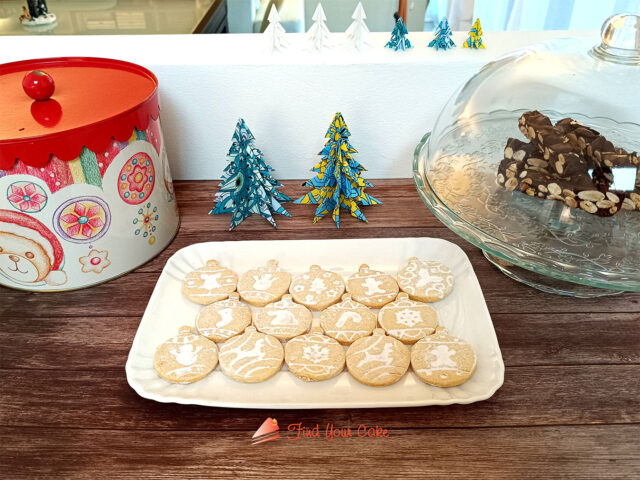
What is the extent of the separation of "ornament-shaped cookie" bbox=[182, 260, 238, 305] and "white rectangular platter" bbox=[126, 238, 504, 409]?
2 centimetres

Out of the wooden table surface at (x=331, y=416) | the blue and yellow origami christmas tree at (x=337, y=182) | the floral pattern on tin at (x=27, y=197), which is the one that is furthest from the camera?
the blue and yellow origami christmas tree at (x=337, y=182)

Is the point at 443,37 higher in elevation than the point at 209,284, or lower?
higher

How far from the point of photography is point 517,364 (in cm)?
65

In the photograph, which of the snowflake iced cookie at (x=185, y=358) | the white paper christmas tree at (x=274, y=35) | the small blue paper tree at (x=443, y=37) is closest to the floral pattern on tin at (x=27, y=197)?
the snowflake iced cookie at (x=185, y=358)

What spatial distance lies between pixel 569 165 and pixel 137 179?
1.88ft

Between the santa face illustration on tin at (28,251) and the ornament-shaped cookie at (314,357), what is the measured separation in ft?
1.13

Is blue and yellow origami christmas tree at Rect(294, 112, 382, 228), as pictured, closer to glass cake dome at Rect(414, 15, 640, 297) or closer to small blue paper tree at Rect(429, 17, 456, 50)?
glass cake dome at Rect(414, 15, 640, 297)

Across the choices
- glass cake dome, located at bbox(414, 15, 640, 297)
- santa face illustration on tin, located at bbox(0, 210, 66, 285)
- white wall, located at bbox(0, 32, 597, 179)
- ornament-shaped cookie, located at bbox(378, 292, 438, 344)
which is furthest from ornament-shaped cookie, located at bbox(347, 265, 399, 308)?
santa face illustration on tin, located at bbox(0, 210, 66, 285)

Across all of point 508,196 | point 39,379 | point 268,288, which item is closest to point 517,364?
point 508,196

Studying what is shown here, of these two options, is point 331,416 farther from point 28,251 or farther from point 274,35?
point 274,35

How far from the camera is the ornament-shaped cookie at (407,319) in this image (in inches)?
26.4

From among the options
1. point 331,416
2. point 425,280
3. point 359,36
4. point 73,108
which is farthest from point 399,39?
point 331,416

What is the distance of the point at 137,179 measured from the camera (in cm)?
73

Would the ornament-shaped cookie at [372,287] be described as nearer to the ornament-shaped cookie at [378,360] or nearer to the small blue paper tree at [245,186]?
the ornament-shaped cookie at [378,360]
